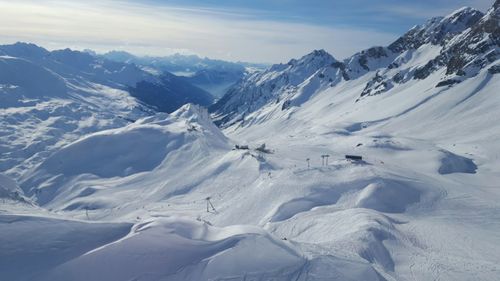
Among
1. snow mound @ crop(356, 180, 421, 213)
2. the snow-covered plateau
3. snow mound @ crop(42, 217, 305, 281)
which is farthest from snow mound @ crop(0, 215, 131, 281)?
snow mound @ crop(356, 180, 421, 213)

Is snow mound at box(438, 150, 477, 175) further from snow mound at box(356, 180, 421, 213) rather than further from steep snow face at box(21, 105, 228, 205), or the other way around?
steep snow face at box(21, 105, 228, 205)

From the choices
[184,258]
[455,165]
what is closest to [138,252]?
[184,258]

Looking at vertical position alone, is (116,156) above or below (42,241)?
below

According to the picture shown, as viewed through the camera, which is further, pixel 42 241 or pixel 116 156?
pixel 116 156

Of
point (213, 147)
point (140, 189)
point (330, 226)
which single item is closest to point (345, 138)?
point (213, 147)

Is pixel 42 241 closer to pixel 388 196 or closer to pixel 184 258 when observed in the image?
pixel 184 258

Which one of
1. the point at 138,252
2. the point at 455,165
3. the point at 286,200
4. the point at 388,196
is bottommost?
the point at 286,200
